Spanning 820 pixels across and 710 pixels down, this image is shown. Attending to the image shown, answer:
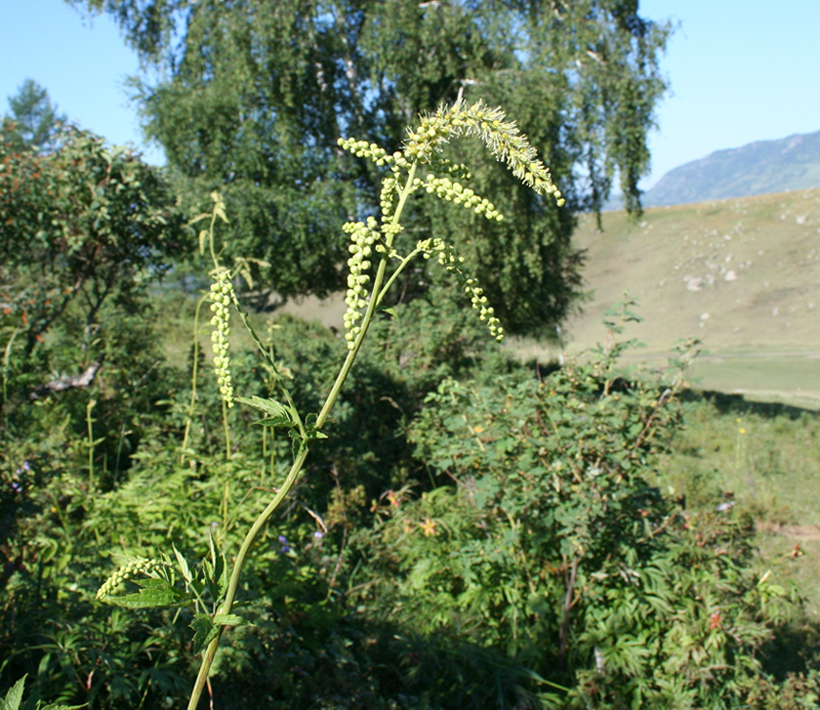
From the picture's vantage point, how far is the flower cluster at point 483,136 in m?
0.98

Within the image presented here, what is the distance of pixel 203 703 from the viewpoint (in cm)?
235

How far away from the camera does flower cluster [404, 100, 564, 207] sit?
0.98 m

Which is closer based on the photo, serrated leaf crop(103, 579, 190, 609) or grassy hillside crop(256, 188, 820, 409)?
serrated leaf crop(103, 579, 190, 609)

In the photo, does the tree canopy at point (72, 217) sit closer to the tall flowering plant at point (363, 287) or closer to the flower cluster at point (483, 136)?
the tall flowering plant at point (363, 287)

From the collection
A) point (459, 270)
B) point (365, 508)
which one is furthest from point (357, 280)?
point (365, 508)

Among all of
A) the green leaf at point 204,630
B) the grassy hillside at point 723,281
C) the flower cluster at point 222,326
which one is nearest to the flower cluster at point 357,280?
the flower cluster at point 222,326

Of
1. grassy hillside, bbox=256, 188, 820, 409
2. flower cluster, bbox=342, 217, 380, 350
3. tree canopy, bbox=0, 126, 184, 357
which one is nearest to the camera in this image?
flower cluster, bbox=342, 217, 380, 350

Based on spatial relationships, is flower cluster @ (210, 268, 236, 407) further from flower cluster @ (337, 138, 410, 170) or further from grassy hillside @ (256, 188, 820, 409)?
grassy hillside @ (256, 188, 820, 409)

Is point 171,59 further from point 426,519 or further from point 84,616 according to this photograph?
point 84,616

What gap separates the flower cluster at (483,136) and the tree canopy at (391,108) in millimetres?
8882

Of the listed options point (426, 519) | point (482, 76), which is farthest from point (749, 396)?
point (426, 519)

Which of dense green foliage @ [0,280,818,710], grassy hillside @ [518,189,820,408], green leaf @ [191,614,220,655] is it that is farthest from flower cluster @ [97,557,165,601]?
grassy hillside @ [518,189,820,408]

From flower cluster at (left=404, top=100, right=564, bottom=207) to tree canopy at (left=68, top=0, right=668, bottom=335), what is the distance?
8.88 m

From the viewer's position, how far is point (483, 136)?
42.9 inches
